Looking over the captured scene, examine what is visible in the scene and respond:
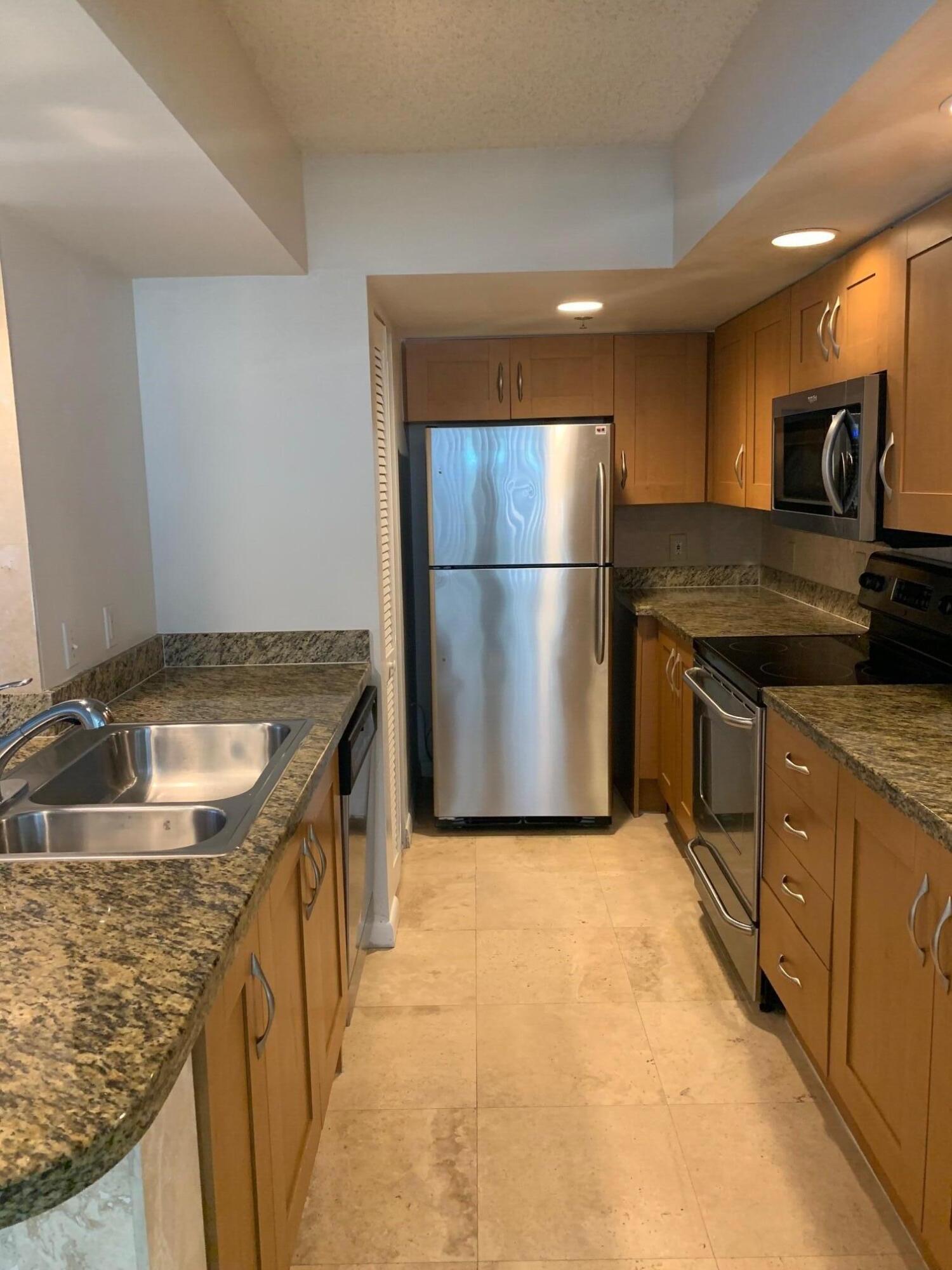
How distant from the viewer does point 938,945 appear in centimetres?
145

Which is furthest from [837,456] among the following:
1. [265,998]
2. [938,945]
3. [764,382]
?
[265,998]

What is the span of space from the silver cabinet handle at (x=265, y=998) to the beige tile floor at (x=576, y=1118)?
2.13ft

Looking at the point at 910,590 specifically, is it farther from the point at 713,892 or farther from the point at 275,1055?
the point at 275,1055

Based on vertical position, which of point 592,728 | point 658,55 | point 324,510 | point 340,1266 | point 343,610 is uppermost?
point 658,55

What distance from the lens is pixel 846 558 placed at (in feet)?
10.8

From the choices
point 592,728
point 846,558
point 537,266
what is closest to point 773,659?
point 846,558

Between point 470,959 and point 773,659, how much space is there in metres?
1.25

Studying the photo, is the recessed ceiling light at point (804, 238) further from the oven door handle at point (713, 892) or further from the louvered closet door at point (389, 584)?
the oven door handle at point (713, 892)

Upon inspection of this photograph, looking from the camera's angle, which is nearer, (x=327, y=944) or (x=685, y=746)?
(x=327, y=944)

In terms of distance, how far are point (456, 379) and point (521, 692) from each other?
4.17 ft

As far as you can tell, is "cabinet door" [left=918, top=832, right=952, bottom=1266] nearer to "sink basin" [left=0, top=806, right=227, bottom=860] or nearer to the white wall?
"sink basin" [left=0, top=806, right=227, bottom=860]

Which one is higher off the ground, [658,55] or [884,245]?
[658,55]

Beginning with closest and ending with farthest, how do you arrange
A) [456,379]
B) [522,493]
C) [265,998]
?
[265,998] < [522,493] < [456,379]

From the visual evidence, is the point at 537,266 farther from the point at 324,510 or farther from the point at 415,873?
the point at 415,873
